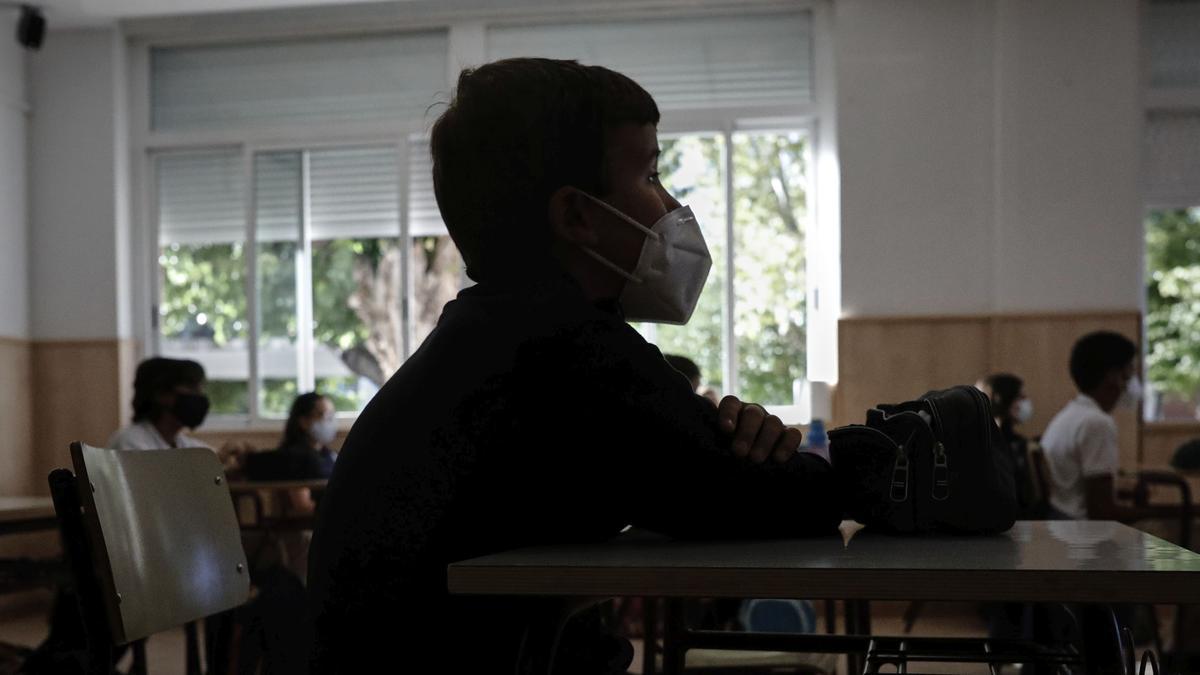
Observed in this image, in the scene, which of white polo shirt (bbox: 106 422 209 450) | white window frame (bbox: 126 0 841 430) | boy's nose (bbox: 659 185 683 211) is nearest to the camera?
boy's nose (bbox: 659 185 683 211)

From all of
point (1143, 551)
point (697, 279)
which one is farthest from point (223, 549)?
point (1143, 551)

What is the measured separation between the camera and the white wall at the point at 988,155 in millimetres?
6395

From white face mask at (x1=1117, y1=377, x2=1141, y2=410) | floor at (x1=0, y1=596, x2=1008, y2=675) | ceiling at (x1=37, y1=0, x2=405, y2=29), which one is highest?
ceiling at (x1=37, y1=0, x2=405, y2=29)

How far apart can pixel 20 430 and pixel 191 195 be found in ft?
5.19

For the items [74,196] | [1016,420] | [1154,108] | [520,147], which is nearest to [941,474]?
[520,147]

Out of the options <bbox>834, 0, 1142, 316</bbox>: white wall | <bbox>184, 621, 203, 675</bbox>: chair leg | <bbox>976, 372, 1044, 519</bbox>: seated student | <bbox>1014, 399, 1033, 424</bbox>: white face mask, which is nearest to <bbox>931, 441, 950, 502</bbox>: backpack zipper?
<bbox>184, 621, 203, 675</bbox>: chair leg

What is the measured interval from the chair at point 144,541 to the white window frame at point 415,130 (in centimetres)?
490

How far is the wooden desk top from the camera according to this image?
0.96 m

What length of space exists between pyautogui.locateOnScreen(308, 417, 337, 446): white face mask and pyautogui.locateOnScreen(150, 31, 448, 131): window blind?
199 cm

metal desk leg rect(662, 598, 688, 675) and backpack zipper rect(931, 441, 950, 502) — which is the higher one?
backpack zipper rect(931, 441, 950, 502)

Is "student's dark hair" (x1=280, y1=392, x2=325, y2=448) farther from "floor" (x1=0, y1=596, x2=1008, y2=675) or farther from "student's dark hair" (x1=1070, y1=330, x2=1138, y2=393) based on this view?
"student's dark hair" (x1=1070, y1=330, x2=1138, y2=393)

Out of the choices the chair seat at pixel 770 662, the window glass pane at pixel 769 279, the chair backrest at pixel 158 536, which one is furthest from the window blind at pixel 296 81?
the chair backrest at pixel 158 536

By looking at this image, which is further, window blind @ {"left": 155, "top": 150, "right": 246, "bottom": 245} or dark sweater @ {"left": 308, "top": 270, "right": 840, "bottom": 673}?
window blind @ {"left": 155, "top": 150, "right": 246, "bottom": 245}

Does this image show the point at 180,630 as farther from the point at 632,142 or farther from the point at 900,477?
the point at 900,477
